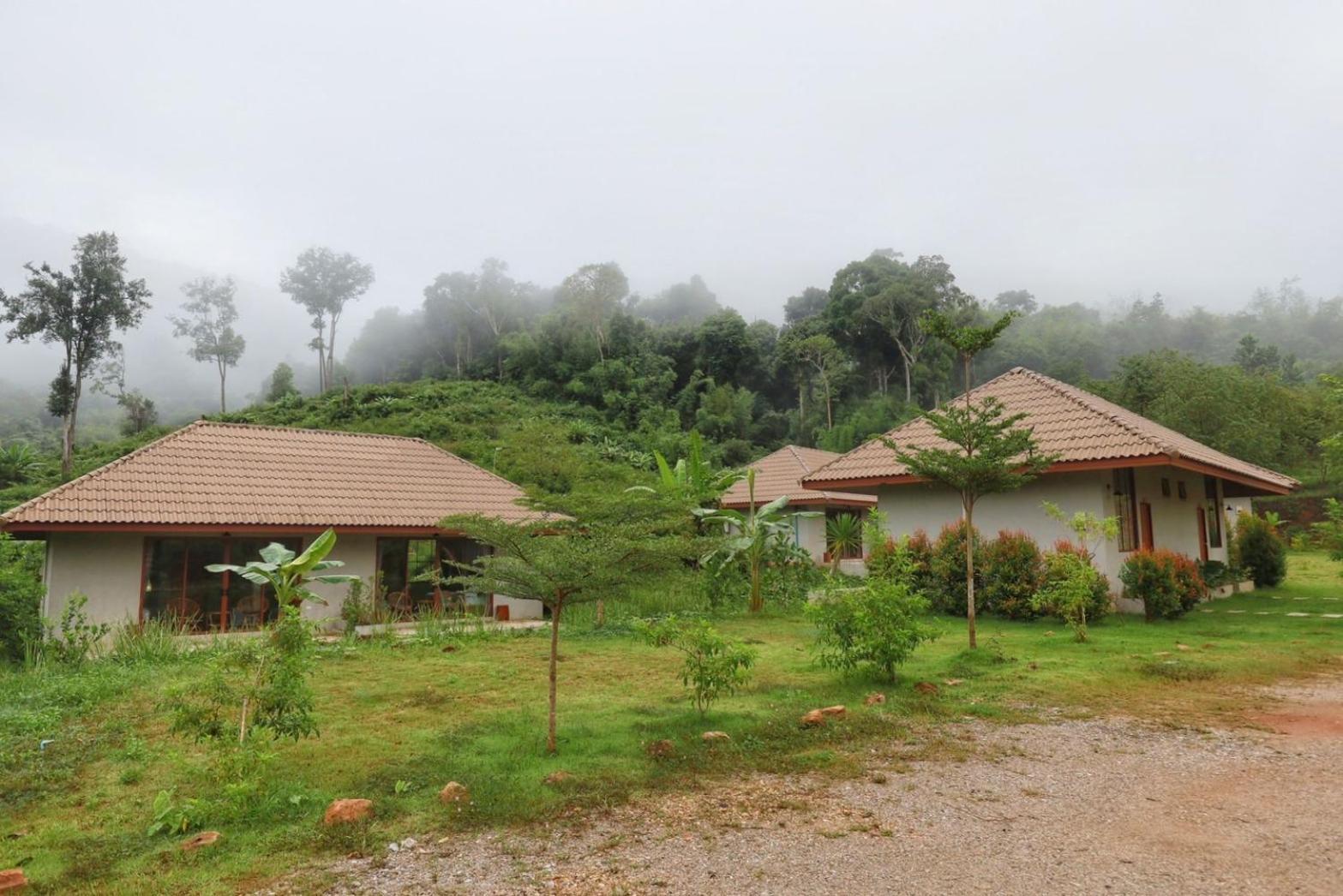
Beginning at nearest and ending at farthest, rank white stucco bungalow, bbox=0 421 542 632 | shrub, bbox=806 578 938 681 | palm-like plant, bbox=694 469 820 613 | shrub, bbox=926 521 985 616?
shrub, bbox=806 578 938 681 < white stucco bungalow, bbox=0 421 542 632 < shrub, bbox=926 521 985 616 < palm-like plant, bbox=694 469 820 613

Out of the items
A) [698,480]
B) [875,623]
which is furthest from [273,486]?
[875,623]

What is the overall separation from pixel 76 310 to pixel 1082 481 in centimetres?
4650

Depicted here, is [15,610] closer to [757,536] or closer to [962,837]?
[757,536]

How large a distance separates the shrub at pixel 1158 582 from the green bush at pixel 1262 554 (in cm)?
784

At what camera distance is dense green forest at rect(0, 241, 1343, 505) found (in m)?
34.4

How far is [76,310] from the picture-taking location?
4009cm

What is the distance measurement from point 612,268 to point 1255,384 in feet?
132

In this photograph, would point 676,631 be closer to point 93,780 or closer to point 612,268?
point 93,780

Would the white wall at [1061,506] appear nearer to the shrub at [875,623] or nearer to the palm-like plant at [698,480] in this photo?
the palm-like plant at [698,480]

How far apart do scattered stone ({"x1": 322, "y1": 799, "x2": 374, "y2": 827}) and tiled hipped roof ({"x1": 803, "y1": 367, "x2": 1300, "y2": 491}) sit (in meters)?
9.93

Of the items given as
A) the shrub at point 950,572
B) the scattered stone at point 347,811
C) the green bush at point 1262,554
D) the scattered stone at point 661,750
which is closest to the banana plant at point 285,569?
the scattered stone at point 347,811

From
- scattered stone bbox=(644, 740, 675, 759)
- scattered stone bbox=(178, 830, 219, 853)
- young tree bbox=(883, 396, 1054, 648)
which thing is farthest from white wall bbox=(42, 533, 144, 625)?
young tree bbox=(883, 396, 1054, 648)

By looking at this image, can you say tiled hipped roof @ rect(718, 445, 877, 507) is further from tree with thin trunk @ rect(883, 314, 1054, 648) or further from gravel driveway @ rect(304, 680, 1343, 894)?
gravel driveway @ rect(304, 680, 1343, 894)

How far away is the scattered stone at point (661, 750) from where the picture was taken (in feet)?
20.2
